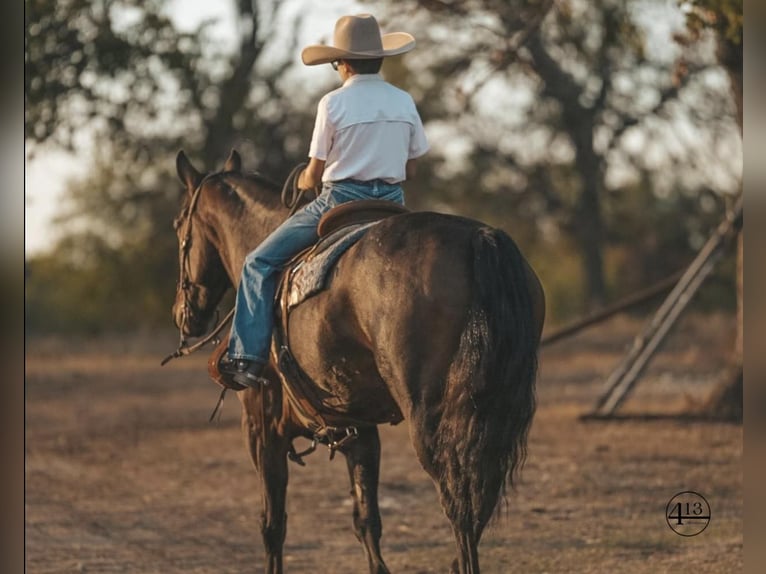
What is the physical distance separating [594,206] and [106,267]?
9677mm

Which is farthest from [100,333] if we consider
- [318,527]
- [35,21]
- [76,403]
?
[318,527]

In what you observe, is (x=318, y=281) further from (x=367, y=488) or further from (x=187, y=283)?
(x=187, y=283)

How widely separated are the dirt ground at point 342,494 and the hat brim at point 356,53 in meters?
2.12

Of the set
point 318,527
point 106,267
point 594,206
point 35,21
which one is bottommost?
point 106,267

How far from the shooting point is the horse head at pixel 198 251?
7.25 metres

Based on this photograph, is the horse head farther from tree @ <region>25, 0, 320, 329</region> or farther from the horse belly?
tree @ <region>25, 0, 320, 329</region>

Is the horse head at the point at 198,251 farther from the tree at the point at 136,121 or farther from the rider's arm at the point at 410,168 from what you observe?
the tree at the point at 136,121

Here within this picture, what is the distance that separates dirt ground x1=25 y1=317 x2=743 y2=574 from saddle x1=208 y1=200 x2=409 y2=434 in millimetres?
951

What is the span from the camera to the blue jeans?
5945 mm

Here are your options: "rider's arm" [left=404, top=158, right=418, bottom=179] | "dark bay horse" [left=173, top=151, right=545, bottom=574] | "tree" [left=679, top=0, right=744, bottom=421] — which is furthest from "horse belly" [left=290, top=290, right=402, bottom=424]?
"tree" [left=679, top=0, right=744, bottom=421]

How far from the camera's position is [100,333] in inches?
1144

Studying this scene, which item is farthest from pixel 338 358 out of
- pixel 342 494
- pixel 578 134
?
pixel 578 134

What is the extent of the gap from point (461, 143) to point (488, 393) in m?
22.6

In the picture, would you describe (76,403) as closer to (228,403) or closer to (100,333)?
(228,403)
